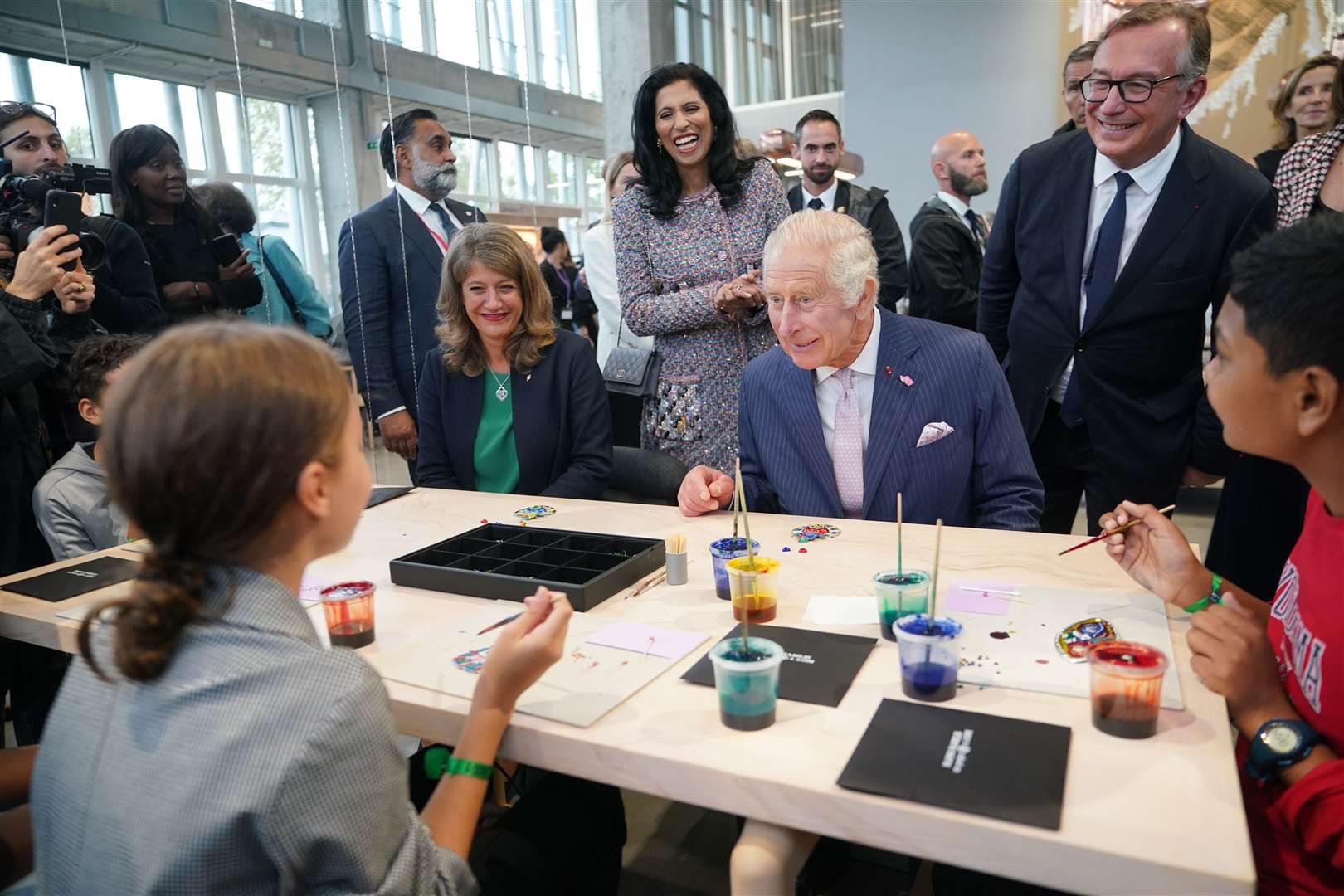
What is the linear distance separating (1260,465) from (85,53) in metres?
3.55

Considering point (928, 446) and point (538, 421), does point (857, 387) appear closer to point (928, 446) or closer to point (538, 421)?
point (928, 446)

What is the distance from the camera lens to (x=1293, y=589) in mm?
1251

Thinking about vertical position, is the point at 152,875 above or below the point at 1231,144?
below

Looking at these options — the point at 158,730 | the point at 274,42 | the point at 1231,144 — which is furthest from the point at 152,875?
the point at 1231,144

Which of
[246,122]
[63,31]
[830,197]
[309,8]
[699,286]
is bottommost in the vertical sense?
[699,286]

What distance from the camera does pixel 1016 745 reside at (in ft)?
3.30

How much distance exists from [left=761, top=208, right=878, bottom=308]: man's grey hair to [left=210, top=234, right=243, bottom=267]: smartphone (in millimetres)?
2205

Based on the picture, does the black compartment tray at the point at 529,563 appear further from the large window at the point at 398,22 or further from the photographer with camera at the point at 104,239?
the large window at the point at 398,22

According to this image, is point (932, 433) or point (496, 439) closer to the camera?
point (932, 433)

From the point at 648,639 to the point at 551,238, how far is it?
3.71 metres

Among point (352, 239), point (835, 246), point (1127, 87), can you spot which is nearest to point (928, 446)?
point (835, 246)

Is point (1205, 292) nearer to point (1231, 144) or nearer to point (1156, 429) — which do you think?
point (1156, 429)

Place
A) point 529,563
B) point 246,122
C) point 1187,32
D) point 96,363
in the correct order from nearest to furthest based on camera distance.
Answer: point 529,563 < point 1187,32 < point 96,363 < point 246,122

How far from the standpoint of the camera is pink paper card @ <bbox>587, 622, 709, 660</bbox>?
1320 millimetres
